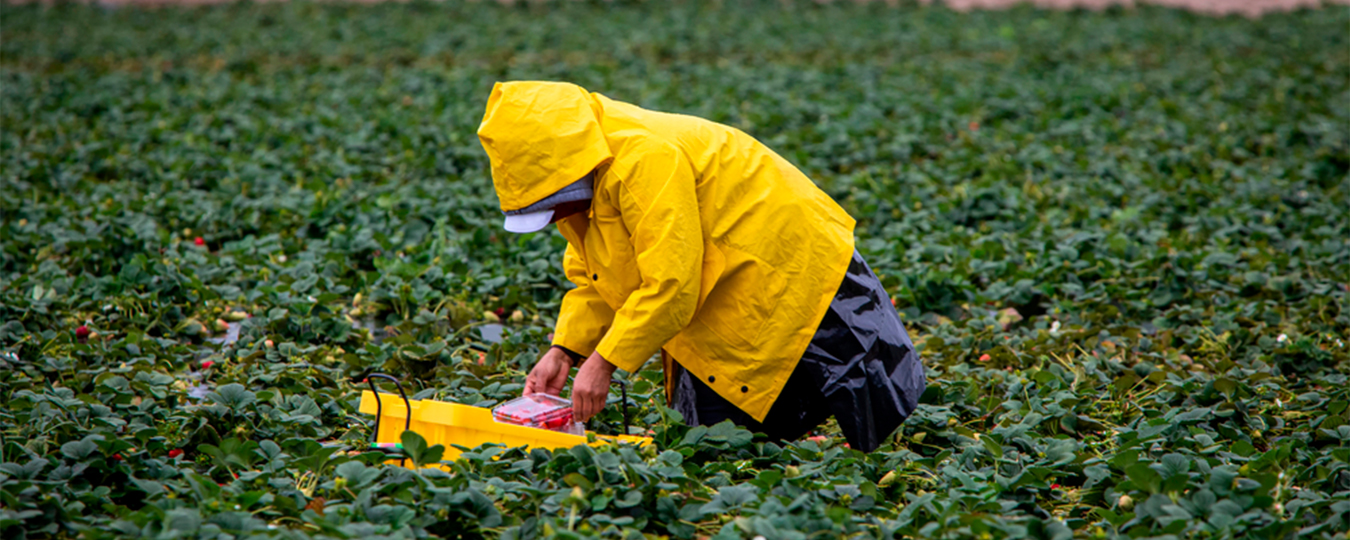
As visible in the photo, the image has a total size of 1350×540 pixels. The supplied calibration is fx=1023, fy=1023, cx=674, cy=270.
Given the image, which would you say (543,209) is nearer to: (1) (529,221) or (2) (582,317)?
(1) (529,221)

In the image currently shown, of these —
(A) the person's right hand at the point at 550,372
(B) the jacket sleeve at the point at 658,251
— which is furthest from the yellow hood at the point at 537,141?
(A) the person's right hand at the point at 550,372

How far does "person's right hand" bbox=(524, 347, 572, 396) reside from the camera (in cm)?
278

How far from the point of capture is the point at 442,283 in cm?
434

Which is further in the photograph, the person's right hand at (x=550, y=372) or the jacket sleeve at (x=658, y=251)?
Answer: the person's right hand at (x=550, y=372)

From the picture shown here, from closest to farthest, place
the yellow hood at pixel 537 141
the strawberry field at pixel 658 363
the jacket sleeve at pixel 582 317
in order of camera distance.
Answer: the yellow hood at pixel 537 141 < the strawberry field at pixel 658 363 < the jacket sleeve at pixel 582 317

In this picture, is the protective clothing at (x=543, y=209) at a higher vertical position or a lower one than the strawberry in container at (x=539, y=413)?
higher

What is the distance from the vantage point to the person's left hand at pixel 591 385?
8.06 ft

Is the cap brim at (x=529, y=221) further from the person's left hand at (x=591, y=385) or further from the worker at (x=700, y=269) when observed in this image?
the person's left hand at (x=591, y=385)

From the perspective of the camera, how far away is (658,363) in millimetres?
3762

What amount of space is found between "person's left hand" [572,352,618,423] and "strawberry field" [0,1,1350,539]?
13cm

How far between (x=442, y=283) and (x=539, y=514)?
2158mm

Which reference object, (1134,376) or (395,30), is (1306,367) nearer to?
(1134,376)

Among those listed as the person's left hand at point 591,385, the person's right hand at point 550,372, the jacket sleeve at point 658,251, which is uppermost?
the jacket sleeve at point 658,251

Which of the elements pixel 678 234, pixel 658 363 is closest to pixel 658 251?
pixel 678 234
